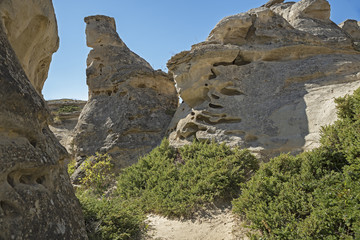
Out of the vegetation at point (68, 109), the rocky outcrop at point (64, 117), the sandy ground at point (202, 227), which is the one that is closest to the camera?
the sandy ground at point (202, 227)

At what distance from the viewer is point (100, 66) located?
13.0 meters

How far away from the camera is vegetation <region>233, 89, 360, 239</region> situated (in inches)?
160

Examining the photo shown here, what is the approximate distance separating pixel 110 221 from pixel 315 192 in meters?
3.59

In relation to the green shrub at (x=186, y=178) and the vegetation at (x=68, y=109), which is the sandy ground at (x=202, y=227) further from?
the vegetation at (x=68, y=109)

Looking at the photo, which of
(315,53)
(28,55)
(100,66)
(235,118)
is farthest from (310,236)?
(100,66)

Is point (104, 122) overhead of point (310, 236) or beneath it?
overhead

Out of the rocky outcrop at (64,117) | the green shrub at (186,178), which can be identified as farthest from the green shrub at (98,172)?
the rocky outcrop at (64,117)

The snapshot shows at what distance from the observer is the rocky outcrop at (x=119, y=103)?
1089 cm

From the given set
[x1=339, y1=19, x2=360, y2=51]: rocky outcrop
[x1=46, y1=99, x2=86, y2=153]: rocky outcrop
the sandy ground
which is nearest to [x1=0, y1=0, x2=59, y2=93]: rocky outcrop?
the sandy ground

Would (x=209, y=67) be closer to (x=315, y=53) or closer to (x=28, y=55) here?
(x=315, y=53)

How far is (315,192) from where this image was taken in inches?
185

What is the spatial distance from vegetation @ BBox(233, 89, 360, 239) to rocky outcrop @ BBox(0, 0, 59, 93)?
17.8 ft

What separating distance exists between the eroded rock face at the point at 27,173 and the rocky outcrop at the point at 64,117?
474 inches

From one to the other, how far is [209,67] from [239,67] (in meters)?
1.06
